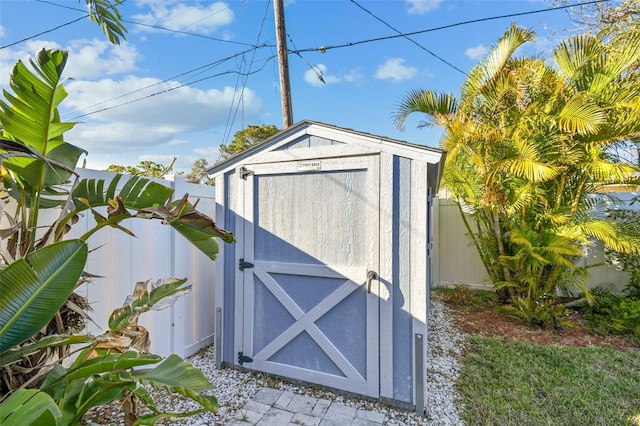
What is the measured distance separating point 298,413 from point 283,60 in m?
5.01

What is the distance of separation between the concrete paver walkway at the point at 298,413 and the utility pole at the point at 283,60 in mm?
4086

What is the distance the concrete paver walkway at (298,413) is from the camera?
8.25ft

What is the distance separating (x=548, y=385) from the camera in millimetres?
3025

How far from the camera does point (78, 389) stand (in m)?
1.51

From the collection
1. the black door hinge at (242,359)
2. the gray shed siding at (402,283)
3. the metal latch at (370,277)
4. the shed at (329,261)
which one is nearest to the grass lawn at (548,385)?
the gray shed siding at (402,283)

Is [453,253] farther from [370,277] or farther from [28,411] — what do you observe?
[28,411]

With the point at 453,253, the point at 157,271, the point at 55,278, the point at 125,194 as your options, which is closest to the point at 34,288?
the point at 55,278

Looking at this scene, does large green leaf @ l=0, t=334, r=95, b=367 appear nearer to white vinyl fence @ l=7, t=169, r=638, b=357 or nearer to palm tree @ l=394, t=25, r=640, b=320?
white vinyl fence @ l=7, t=169, r=638, b=357

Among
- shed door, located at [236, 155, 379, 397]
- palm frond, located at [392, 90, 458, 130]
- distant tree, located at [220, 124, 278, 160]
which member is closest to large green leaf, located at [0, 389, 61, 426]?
shed door, located at [236, 155, 379, 397]

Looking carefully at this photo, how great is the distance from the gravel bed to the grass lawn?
0.15m

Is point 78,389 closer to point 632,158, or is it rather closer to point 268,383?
point 268,383

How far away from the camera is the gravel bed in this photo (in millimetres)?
2559

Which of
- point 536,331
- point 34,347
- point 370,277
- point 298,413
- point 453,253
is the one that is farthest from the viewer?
point 453,253

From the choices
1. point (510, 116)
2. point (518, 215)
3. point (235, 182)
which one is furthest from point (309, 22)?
point (518, 215)
